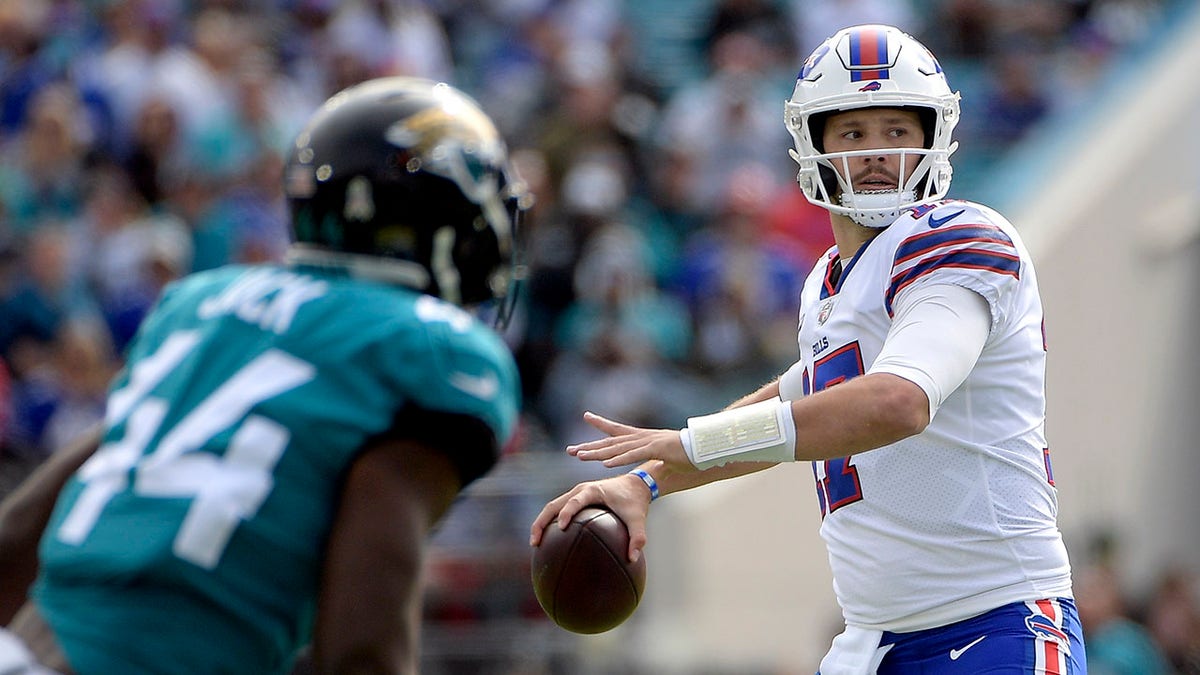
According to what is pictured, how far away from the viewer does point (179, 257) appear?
30.6ft

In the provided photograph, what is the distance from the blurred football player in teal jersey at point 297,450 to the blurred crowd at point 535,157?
563 cm

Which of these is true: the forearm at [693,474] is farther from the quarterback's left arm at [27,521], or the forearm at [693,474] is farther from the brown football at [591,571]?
the quarterback's left arm at [27,521]

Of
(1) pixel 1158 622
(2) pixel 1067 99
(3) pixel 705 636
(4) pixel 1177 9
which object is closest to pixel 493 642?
(3) pixel 705 636

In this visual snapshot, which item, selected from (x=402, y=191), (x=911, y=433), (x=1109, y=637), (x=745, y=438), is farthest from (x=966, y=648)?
(x=1109, y=637)

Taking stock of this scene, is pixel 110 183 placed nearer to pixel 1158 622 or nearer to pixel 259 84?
pixel 259 84

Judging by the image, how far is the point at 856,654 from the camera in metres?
3.61

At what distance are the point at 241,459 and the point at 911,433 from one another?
1.17m

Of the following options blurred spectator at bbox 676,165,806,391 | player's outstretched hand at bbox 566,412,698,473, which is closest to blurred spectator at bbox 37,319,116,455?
blurred spectator at bbox 676,165,806,391

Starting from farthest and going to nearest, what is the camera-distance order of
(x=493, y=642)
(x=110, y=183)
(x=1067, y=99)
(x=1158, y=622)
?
(x=1067, y=99)
(x=110, y=183)
(x=1158, y=622)
(x=493, y=642)

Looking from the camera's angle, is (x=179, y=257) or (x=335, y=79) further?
(x=335, y=79)

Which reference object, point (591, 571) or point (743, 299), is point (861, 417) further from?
point (743, 299)

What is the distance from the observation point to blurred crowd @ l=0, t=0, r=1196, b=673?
921 centimetres

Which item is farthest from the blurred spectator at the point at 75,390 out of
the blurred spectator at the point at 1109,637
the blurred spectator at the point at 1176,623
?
the blurred spectator at the point at 1176,623

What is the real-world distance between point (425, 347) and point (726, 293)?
6.69 metres
